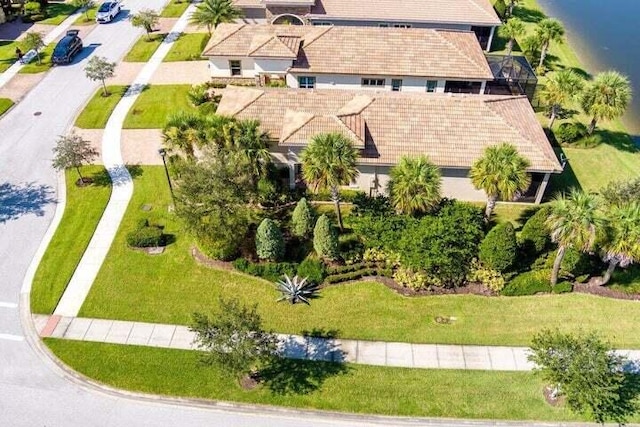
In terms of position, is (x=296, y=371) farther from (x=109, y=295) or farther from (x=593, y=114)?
(x=593, y=114)

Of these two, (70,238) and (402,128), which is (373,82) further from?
(70,238)

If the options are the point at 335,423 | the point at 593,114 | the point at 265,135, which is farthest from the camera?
the point at 593,114

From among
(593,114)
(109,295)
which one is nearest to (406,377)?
(109,295)

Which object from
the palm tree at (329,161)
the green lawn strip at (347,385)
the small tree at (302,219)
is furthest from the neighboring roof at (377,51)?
the green lawn strip at (347,385)

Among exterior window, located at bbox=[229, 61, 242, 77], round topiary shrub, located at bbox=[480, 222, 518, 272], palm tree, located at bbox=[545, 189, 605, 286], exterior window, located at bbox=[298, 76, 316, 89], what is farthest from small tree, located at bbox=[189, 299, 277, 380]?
exterior window, located at bbox=[229, 61, 242, 77]

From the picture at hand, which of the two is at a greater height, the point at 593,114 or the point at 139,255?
the point at 593,114

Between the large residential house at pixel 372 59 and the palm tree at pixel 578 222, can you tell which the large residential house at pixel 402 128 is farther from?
the palm tree at pixel 578 222
